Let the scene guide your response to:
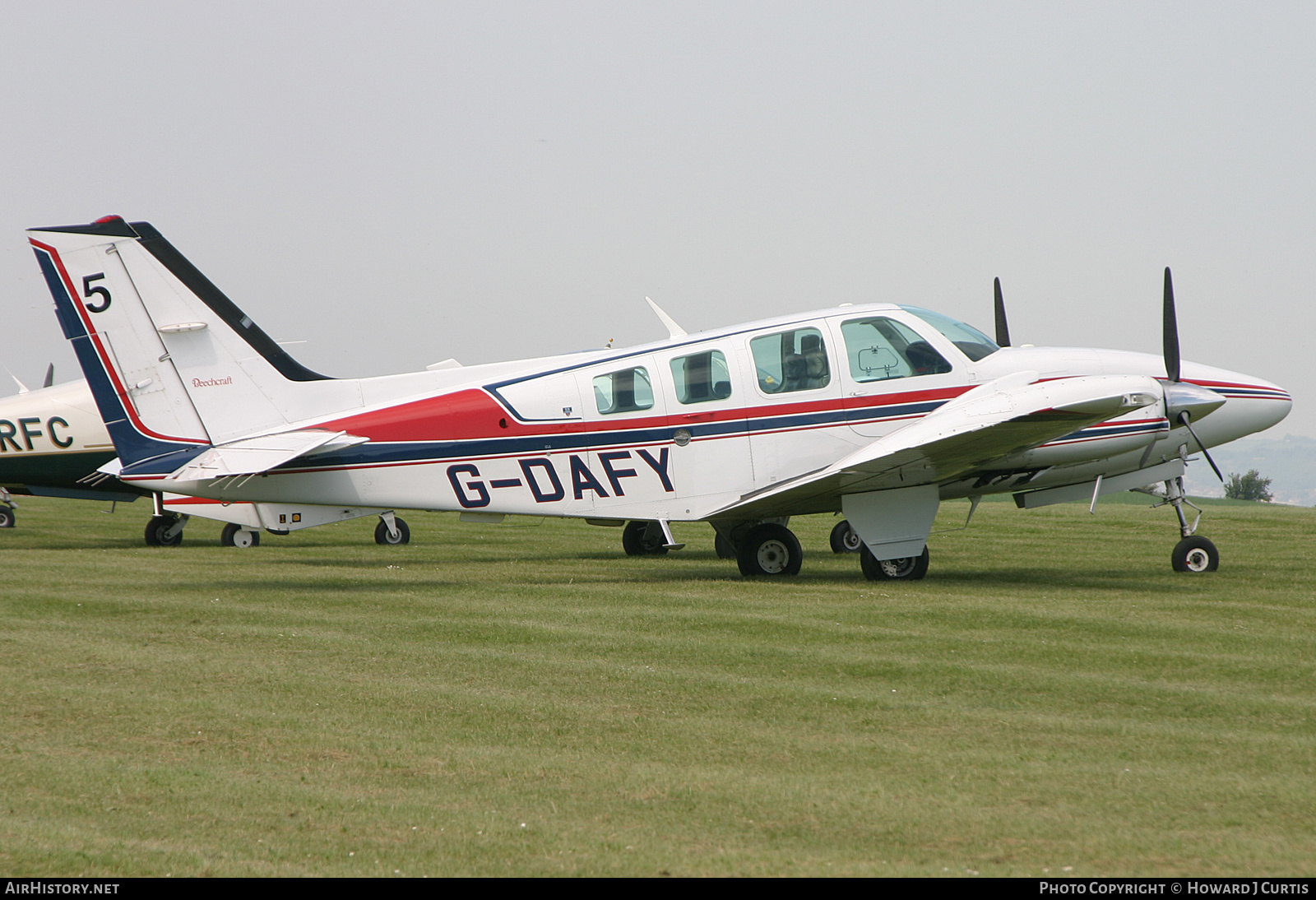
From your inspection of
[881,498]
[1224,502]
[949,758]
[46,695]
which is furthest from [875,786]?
[1224,502]

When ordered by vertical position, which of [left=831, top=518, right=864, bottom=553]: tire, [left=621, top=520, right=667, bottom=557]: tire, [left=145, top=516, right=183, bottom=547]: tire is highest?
[left=145, top=516, right=183, bottom=547]: tire

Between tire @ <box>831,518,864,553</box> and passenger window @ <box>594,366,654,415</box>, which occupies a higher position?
passenger window @ <box>594,366,654,415</box>

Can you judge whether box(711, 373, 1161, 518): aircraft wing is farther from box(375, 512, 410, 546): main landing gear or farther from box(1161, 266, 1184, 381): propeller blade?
box(375, 512, 410, 546): main landing gear

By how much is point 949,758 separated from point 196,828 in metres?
3.43

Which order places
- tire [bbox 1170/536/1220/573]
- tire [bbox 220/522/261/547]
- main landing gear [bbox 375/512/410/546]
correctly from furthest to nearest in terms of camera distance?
main landing gear [bbox 375/512/410/546] → tire [bbox 220/522/261/547] → tire [bbox 1170/536/1220/573]

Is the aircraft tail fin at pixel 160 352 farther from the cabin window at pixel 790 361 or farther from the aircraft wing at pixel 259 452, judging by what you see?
the cabin window at pixel 790 361

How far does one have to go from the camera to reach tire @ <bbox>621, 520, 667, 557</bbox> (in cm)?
1792

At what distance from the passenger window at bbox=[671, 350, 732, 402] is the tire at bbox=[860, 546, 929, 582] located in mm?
2430

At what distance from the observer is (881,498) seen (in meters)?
12.7

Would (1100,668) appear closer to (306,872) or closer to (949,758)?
(949,758)

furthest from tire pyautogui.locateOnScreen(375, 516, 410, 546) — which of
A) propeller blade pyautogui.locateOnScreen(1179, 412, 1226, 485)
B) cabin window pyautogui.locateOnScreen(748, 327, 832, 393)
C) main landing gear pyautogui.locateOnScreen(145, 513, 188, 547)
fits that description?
propeller blade pyautogui.locateOnScreen(1179, 412, 1226, 485)

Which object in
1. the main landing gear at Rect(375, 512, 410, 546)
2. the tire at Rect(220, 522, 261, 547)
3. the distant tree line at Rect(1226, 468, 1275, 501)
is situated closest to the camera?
the tire at Rect(220, 522, 261, 547)

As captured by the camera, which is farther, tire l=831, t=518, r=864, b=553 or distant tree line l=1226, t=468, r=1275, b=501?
distant tree line l=1226, t=468, r=1275, b=501

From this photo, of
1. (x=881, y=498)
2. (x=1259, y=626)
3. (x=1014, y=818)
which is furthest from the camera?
(x=881, y=498)
